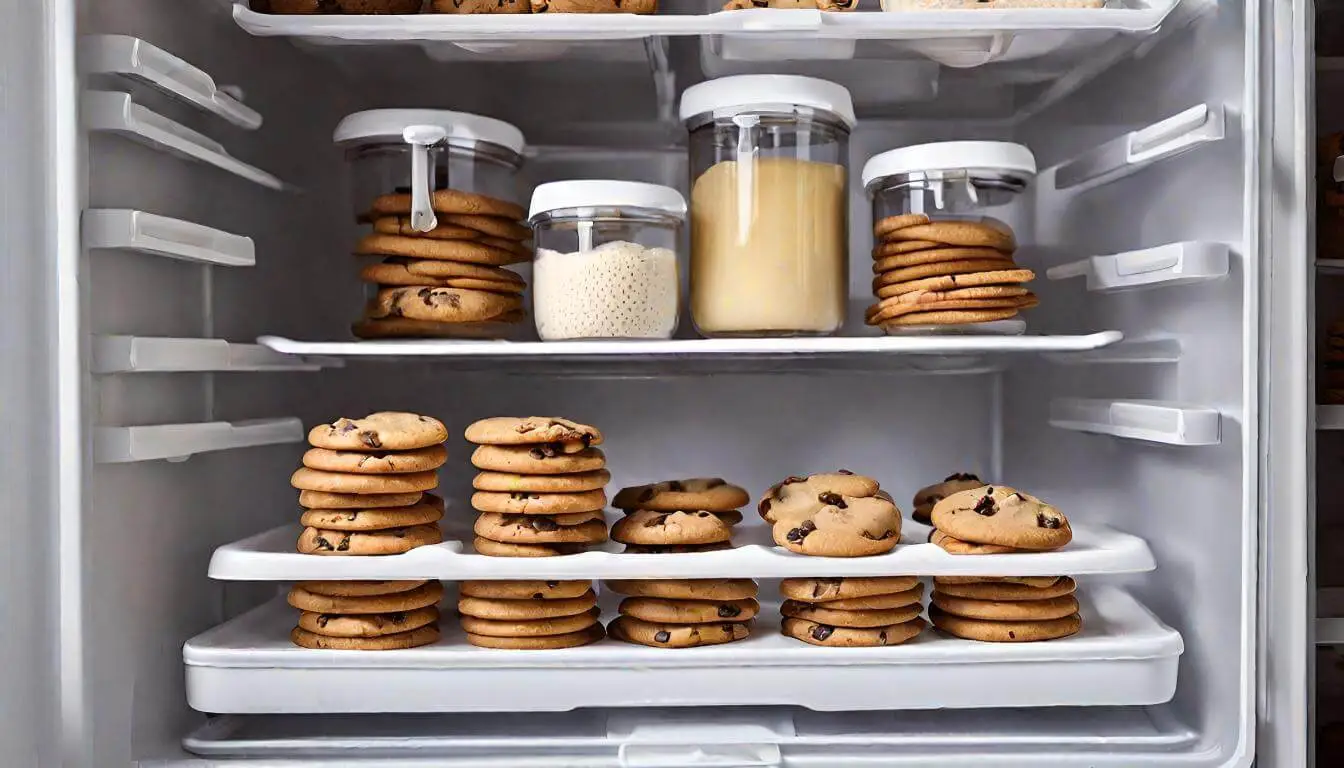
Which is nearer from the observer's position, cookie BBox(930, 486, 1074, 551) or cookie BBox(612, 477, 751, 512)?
cookie BBox(930, 486, 1074, 551)

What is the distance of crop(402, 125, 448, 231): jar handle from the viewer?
1.08 metres

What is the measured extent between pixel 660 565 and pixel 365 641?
32 centimetres

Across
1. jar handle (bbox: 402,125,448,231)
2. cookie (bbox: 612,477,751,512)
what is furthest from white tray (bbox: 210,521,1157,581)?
jar handle (bbox: 402,125,448,231)

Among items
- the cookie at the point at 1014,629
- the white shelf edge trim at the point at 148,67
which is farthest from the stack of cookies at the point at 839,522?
the white shelf edge trim at the point at 148,67

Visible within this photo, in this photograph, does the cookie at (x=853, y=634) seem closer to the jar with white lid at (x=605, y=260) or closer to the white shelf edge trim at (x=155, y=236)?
the jar with white lid at (x=605, y=260)

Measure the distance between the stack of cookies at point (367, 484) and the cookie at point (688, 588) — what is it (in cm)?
23

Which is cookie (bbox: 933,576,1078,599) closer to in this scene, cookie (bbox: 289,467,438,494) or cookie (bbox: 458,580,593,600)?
cookie (bbox: 458,580,593,600)

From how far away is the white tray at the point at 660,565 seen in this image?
100cm

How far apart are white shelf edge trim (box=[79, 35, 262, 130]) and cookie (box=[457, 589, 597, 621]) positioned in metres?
0.59

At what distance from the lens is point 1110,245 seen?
125 cm

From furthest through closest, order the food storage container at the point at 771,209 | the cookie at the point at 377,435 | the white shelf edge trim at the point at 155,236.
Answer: the food storage container at the point at 771,209
the cookie at the point at 377,435
the white shelf edge trim at the point at 155,236

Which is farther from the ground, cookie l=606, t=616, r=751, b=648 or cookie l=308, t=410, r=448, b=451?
cookie l=308, t=410, r=448, b=451

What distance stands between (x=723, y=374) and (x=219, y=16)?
31.1 inches

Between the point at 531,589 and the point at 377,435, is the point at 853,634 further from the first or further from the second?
the point at 377,435
